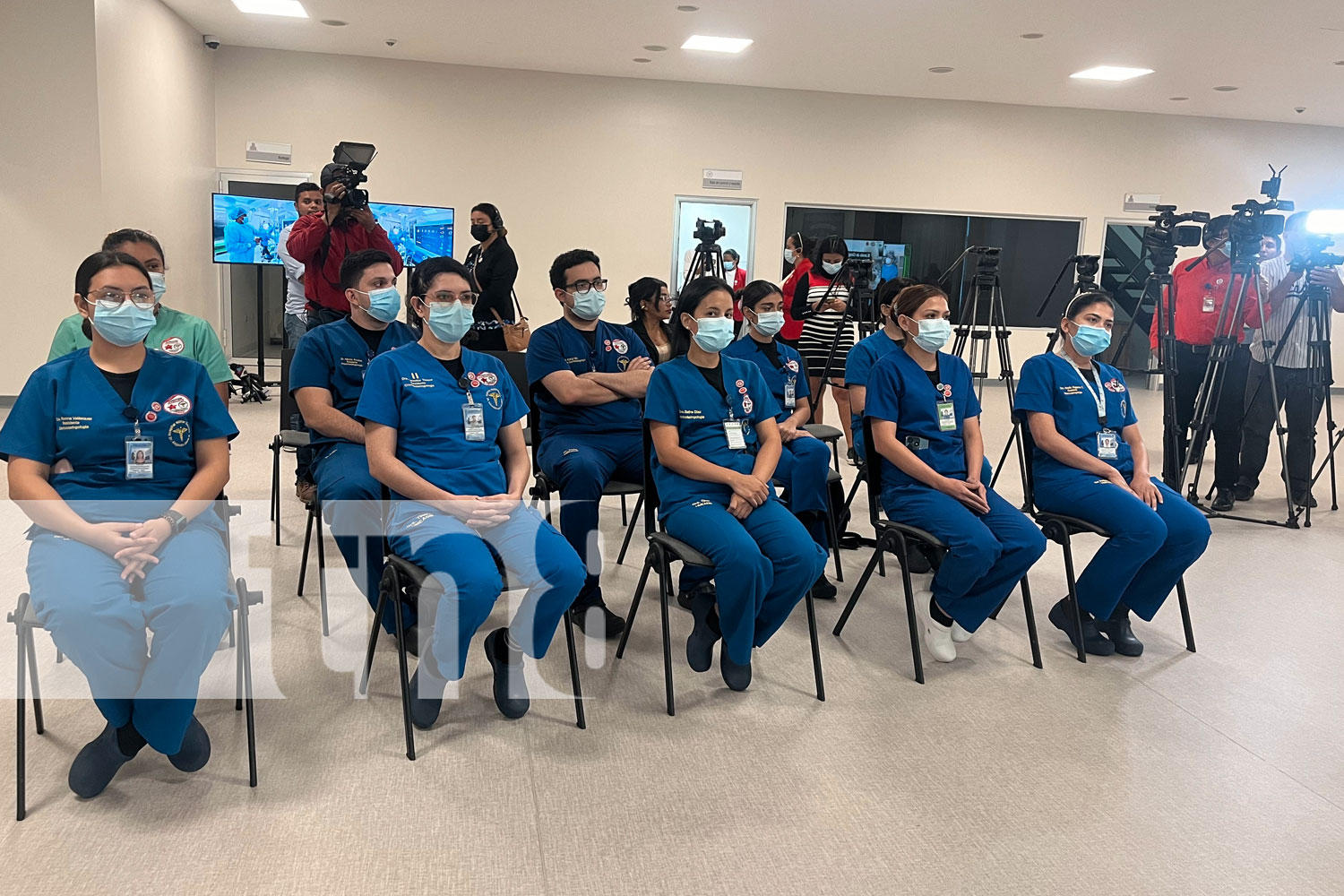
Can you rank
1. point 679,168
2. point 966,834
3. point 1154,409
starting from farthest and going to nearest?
point 679,168 < point 1154,409 < point 966,834

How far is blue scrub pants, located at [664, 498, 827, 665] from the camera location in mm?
2514

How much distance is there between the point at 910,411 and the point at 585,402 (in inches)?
44.4

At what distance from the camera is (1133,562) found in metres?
2.93

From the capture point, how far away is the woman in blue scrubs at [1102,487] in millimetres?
2967

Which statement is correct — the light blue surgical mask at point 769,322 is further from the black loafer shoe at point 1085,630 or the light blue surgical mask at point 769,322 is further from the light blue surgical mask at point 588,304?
the black loafer shoe at point 1085,630

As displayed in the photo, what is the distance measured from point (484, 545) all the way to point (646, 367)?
1316 mm

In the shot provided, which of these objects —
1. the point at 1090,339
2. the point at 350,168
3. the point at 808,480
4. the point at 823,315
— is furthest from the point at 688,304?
the point at 823,315

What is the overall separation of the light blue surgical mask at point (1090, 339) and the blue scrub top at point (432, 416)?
2.01m

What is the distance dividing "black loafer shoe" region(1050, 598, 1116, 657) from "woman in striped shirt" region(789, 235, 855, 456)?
7.08 ft

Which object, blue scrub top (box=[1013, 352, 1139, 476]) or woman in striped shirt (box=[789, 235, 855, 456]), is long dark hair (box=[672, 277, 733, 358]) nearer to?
blue scrub top (box=[1013, 352, 1139, 476])

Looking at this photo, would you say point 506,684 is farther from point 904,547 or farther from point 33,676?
point 904,547

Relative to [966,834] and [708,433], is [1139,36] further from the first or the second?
[966,834]

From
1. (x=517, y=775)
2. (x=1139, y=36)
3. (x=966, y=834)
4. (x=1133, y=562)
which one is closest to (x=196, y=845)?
(x=517, y=775)

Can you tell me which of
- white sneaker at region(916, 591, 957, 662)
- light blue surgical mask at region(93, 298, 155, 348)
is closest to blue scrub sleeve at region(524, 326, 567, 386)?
light blue surgical mask at region(93, 298, 155, 348)
